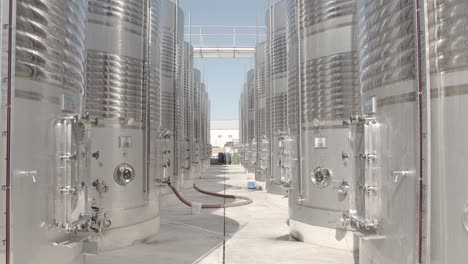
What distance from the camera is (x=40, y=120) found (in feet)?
12.0

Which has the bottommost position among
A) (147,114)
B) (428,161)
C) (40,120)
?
(428,161)

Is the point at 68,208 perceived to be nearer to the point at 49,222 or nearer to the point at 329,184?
the point at 49,222

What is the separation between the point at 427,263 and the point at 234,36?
80.4 ft

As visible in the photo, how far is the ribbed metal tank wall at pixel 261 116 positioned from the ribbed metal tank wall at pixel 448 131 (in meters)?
12.0

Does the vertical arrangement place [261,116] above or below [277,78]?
below

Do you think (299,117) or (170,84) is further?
(170,84)

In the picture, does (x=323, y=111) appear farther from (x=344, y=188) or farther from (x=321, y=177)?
(x=344, y=188)

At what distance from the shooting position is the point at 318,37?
732cm

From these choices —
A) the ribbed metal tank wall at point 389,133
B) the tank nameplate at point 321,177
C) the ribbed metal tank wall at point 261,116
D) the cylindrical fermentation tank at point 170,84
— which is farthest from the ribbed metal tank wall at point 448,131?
the ribbed metal tank wall at point 261,116

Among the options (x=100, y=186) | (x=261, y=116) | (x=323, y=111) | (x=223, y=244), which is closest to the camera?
(x=100, y=186)

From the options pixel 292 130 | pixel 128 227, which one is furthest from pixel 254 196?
pixel 128 227

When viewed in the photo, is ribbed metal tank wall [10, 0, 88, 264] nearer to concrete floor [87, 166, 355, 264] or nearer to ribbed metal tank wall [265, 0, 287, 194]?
concrete floor [87, 166, 355, 264]

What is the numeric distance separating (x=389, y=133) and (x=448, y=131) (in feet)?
3.05

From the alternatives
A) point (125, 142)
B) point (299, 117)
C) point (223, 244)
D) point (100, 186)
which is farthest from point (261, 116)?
point (100, 186)
